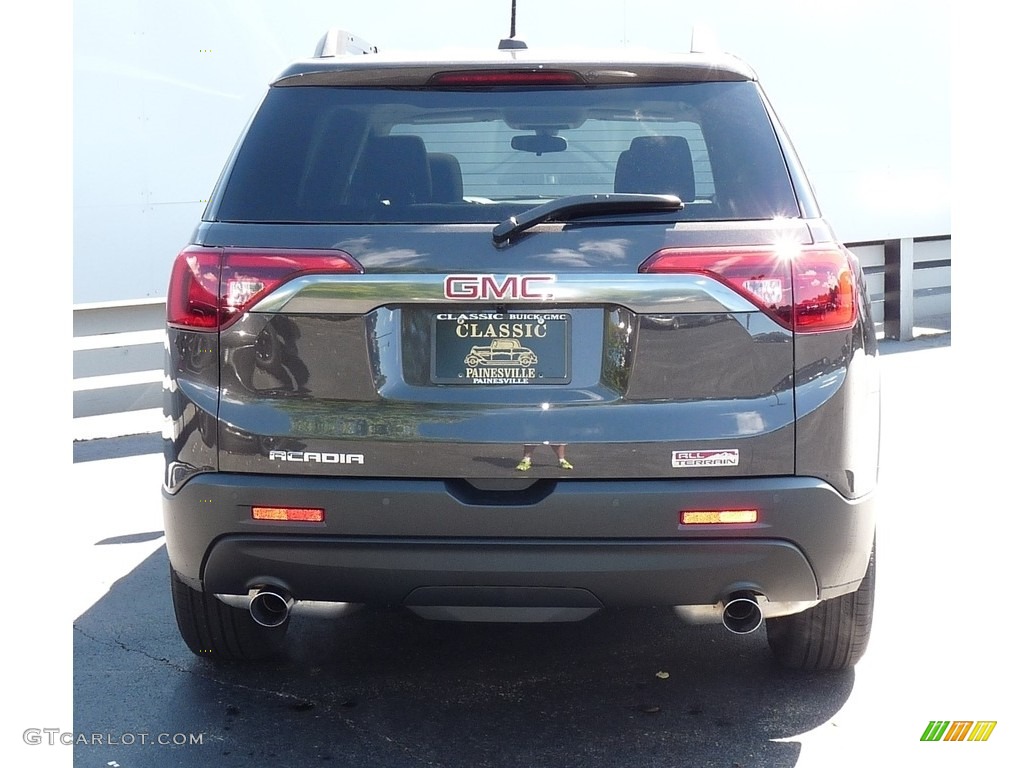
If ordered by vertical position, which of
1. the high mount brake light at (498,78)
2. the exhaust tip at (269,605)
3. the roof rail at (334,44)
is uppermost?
the roof rail at (334,44)

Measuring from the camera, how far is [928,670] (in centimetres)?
400

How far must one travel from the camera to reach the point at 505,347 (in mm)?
3016

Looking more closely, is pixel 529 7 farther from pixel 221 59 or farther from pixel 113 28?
pixel 113 28

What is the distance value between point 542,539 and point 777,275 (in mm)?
852

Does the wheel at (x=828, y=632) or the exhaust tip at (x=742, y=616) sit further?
the wheel at (x=828, y=632)

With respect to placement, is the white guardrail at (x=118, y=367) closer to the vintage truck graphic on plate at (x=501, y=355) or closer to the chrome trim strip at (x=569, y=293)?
the chrome trim strip at (x=569, y=293)

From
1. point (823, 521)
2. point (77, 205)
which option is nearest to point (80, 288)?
point (77, 205)

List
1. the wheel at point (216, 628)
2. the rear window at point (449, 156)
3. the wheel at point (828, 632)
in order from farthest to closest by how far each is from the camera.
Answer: the wheel at point (216, 628) → the wheel at point (828, 632) → the rear window at point (449, 156)

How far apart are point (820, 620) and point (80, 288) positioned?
550cm

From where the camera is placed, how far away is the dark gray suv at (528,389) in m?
3.00

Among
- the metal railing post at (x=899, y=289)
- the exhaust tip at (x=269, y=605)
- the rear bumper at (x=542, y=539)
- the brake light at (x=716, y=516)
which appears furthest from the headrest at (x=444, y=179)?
the metal railing post at (x=899, y=289)

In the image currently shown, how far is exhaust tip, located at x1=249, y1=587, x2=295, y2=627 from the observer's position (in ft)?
10.7

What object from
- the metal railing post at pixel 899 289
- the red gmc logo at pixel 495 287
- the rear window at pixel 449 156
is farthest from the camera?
the metal railing post at pixel 899 289

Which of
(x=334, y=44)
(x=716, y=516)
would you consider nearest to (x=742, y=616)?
(x=716, y=516)
